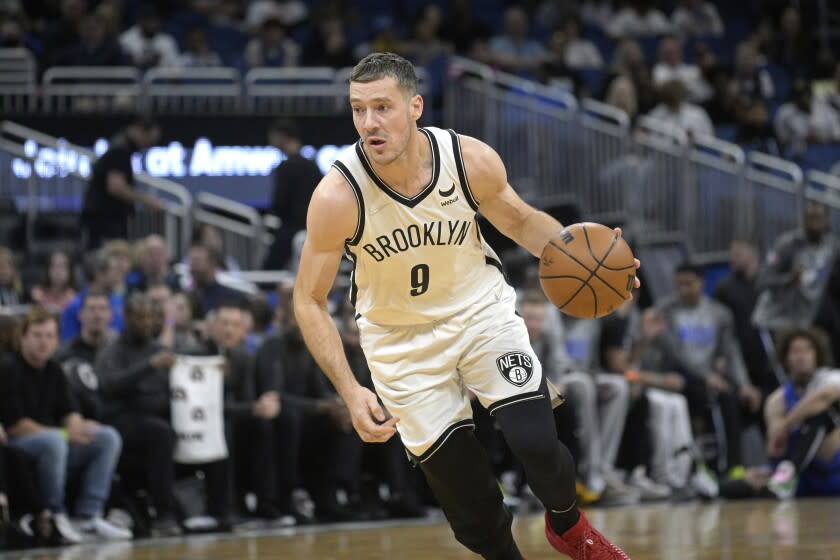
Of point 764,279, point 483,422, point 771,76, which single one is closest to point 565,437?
point 483,422

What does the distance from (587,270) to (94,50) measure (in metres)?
10.9

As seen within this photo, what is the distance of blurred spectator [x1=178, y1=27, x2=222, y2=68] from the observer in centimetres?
1588

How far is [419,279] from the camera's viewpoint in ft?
18.4

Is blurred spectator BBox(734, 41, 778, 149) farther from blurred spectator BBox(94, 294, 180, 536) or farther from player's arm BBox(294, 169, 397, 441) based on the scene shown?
player's arm BBox(294, 169, 397, 441)

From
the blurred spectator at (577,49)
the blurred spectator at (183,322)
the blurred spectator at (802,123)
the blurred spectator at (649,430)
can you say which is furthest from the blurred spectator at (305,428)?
the blurred spectator at (802,123)

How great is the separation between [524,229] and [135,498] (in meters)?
5.30

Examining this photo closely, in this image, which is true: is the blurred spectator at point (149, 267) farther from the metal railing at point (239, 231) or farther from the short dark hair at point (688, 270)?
the short dark hair at point (688, 270)

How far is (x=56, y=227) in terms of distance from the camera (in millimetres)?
13445

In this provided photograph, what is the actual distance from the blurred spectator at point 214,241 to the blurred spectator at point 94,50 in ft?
9.01

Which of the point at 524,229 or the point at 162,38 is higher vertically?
the point at 162,38

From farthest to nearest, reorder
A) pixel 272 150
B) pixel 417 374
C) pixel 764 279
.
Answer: pixel 272 150, pixel 764 279, pixel 417 374

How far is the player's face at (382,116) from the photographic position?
17.6ft

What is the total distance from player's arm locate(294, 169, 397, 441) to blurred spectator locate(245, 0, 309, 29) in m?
12.2

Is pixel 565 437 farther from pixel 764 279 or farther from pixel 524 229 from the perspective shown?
pixel 524 229
